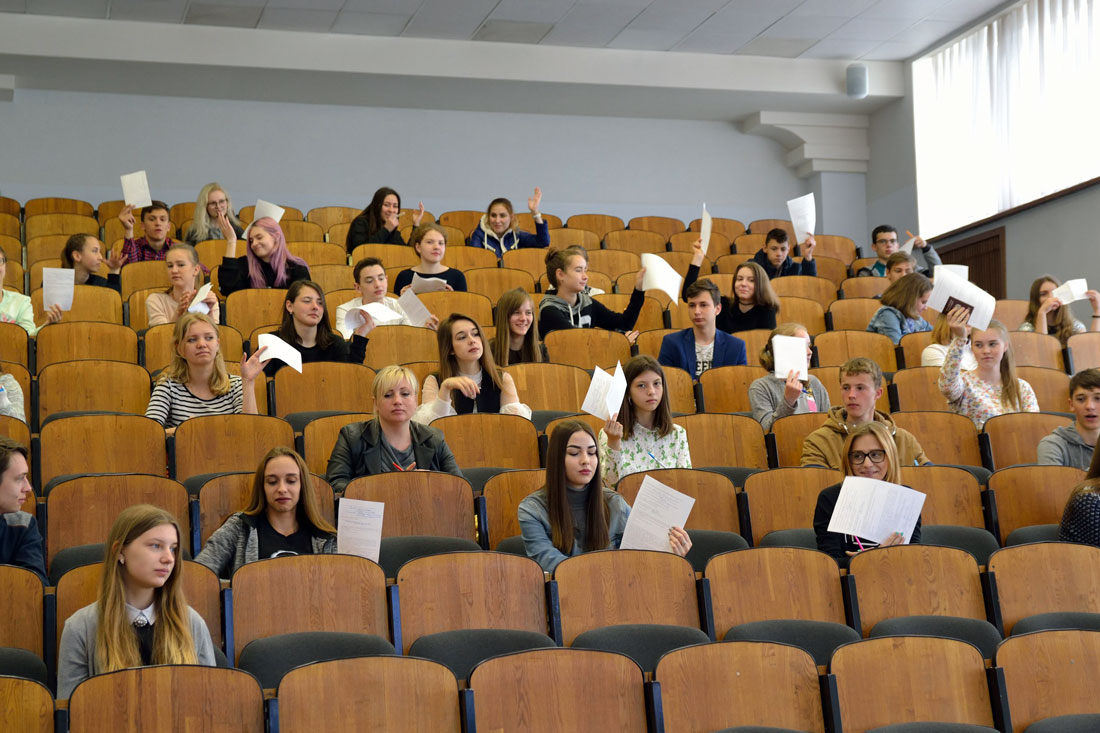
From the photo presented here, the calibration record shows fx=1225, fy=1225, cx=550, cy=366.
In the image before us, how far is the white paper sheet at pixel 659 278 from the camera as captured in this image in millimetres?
5289

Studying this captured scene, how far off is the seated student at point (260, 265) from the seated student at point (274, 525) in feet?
8.08

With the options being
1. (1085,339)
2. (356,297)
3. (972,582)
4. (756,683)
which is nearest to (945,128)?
(1085,339)

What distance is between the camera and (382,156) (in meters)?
9.17

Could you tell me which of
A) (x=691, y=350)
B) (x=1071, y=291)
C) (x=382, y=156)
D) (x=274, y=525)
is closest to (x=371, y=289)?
(x=691, y=350)

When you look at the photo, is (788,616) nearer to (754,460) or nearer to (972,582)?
(972,582)

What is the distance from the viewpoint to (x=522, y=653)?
2600mm

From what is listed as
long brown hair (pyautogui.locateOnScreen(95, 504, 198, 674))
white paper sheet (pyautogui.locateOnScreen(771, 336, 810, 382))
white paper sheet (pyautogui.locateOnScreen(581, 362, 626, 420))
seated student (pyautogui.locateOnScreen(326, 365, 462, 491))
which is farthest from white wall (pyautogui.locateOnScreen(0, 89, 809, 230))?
long brown hair (pyautogui.locateOnScreen(95, 504, 198, 674))

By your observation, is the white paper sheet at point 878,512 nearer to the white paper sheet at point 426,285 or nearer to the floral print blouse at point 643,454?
the floral print blouse at point 643,454

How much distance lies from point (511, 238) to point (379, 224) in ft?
2.55

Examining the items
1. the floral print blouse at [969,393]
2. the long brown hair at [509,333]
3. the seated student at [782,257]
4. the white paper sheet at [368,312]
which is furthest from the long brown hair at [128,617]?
the seated student at [782,257]

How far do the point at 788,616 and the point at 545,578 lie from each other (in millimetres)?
642

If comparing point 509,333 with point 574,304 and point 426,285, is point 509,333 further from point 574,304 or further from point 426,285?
point 426,285

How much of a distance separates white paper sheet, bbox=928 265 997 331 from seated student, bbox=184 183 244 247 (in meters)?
3.69

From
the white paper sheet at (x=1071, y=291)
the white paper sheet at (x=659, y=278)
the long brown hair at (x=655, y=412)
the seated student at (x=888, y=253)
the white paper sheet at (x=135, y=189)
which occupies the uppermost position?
the white paper sheet at (x=135, y=189)
